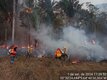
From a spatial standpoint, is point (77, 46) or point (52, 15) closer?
point (77, 46)

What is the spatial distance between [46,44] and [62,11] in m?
23.5

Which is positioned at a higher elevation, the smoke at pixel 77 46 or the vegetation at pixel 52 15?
the vegetation at pixel 52 15

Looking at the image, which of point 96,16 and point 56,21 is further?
point 96,16

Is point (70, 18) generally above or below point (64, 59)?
above

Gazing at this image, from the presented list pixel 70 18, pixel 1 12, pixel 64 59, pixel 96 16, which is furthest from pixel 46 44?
pixel 96 16

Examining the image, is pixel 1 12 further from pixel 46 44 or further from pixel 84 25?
pixel 84 25

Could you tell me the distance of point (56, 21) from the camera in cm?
4494

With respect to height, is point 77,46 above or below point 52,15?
below

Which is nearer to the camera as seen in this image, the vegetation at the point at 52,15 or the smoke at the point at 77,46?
the smoke at the point at 77,46

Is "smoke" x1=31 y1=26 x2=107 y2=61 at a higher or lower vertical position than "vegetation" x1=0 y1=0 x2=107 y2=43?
lower

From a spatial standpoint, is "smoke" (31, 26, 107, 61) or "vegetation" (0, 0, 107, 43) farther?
"vegetation" (0, 0, 107, 43)

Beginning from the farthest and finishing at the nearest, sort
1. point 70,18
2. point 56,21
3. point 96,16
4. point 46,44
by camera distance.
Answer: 1. point 96,16
2. point 70,18
3. point 56,21
4. point 46,44

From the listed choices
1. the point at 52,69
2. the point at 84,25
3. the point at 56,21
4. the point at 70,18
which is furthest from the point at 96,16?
the point at 52,69

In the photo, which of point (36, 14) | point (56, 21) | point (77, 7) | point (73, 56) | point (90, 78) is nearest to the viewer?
point (90, 78)
